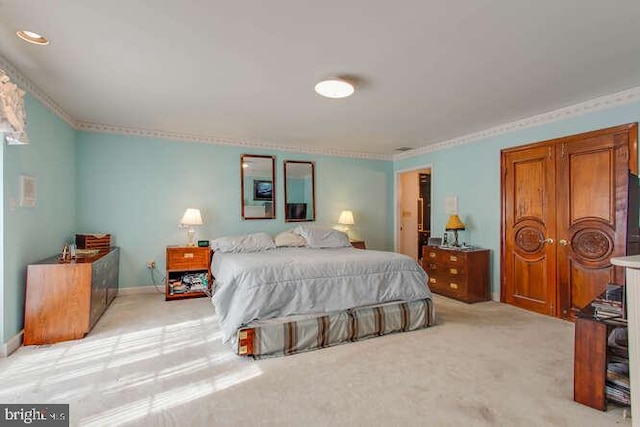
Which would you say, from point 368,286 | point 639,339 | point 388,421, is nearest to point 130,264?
point 368,286

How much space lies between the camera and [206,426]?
1.74 m

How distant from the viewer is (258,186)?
515 cm

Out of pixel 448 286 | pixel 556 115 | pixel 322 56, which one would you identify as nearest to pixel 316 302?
pixel 322 56

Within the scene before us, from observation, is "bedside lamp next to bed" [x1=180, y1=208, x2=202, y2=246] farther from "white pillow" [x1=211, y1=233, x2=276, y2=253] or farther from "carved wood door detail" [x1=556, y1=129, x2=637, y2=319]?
"carved wood door detail" [x1=556, y1=129, x2=637, y2=319]

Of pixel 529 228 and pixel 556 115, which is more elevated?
pixel 556 115

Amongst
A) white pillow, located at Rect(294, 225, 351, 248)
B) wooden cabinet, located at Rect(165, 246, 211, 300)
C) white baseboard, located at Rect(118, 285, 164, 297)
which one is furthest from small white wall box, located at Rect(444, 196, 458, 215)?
white baseboard, located at Rect(118, 285, 164, 297)

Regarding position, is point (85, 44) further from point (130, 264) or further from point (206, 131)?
point (130, 264)

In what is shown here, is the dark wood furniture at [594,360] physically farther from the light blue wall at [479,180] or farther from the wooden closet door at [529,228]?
the light blue wall at [479,180]

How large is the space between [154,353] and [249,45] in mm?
2517

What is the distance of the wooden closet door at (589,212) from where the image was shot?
308 cm

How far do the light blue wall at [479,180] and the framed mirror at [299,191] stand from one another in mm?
2028

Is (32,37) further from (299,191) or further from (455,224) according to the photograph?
(455,224)

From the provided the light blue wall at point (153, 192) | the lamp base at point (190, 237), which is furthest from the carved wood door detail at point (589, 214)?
the lamp base at point (190, 237)

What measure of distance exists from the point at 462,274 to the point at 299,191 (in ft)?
9.13
